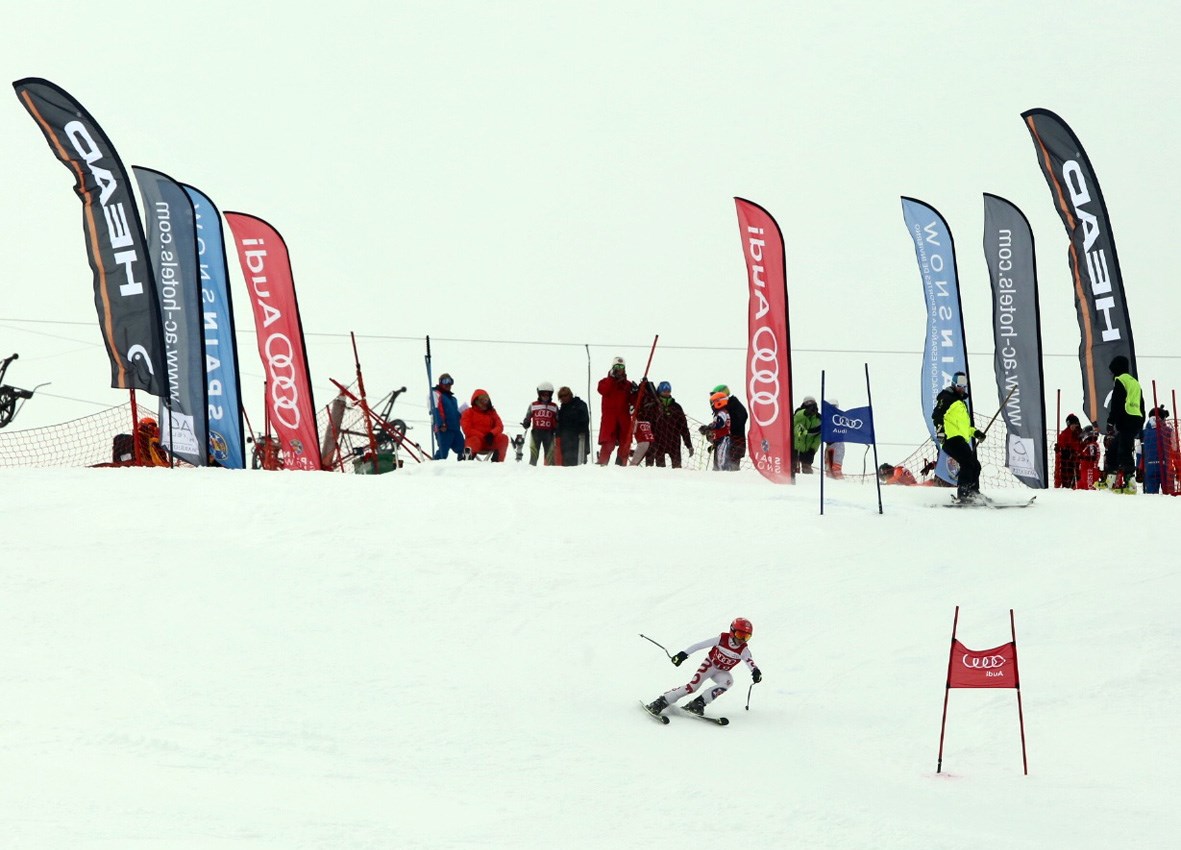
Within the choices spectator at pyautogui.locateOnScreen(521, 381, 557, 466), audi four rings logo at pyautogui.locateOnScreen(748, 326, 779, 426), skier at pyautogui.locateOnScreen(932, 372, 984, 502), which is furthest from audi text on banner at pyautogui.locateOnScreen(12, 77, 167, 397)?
skier at pyautogui.locateOnScreen(932, 372, 984, 502)

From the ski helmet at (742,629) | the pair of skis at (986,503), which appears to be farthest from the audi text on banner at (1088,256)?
the ski helmet at (742,629)

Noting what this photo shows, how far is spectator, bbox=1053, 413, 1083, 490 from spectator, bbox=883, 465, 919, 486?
2.65 metres

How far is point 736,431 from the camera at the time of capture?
69.6ft

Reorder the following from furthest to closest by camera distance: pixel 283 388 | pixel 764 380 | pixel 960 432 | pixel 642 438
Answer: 1. pixel 283 388
2. pixel 642 438
3. pixel 764 380
4. pixel 960 432

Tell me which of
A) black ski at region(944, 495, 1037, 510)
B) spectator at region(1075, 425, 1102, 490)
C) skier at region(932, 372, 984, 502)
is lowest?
black ski at region(944, 495, 1037, 510)

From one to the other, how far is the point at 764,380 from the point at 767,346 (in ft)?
1.60

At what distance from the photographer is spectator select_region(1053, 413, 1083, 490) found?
69.5 ft

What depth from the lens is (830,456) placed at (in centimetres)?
2131

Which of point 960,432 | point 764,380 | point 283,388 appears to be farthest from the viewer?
point 283,388

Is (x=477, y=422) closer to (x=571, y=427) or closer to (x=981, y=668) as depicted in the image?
(x=571, y=427)

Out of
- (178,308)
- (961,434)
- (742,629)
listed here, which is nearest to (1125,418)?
(961,434)

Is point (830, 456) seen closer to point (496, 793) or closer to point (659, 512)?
point (659, 512)

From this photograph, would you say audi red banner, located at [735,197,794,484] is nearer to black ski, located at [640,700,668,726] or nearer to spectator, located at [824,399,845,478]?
spectator, located at [824,399,845,478]

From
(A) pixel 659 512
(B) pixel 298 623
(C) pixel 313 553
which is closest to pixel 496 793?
(B) pixel 298 623
